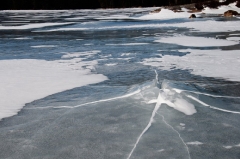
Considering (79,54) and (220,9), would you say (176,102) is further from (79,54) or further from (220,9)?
(220,9)

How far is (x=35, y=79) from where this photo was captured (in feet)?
15.1

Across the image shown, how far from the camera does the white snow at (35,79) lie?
3619 millimetres

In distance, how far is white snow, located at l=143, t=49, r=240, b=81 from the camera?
477 centimetres

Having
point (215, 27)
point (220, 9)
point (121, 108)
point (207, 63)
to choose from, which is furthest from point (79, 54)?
point (220, 9)

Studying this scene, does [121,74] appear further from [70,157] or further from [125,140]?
[70,157]

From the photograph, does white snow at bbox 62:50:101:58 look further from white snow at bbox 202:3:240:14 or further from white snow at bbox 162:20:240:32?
white snow at bbox 202:3:240:14

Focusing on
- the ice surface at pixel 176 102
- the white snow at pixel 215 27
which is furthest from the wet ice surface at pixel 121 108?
the white snow at pixel 215 27

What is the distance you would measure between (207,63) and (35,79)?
294 cm

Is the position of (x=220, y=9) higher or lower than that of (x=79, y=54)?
higher

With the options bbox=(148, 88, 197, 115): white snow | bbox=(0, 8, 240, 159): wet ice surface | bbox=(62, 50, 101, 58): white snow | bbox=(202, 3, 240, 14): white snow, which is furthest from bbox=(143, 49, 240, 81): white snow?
bbox=(202, 3, 240, 14): white snow

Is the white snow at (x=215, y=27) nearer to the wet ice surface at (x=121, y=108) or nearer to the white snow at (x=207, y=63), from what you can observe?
the white snow at (x=207, y=63)

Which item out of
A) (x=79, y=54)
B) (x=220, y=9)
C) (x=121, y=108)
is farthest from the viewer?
(x=220, y=9)

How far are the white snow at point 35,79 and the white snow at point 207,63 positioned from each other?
52.5 inches

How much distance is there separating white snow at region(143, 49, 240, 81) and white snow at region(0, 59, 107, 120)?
1.33m
